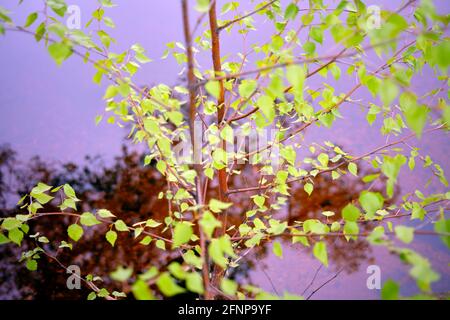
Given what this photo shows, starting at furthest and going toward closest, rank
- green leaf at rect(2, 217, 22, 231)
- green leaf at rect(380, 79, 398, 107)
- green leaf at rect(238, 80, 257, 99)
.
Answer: green leaf at rect(2, 217, 22, 231) → green leaf at rect(238, 80, 257, 99) → green leaf at rect(380, 79, 398, 107)

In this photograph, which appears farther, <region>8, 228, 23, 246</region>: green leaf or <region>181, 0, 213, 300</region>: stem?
<region>8, 228, 23, 246</region>: green leaf

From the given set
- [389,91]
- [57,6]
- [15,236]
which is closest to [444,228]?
[389,91]

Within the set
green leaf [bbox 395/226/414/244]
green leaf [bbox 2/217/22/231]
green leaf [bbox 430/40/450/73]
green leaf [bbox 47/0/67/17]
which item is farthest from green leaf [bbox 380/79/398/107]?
green leaf [bbox 2/217/22/231]

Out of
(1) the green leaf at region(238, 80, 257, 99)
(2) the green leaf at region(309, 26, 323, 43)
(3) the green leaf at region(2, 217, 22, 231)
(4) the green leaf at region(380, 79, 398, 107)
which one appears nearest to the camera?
(4) the green leaf at region(380, 79, 398, 107)

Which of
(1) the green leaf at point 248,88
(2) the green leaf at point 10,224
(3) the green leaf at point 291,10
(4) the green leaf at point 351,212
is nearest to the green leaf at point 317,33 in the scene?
(3) the green leaf at point 291,10

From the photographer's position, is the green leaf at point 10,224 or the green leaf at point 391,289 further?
the green leaf at point 10,224

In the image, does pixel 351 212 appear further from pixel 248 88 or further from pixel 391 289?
pixel 248 88

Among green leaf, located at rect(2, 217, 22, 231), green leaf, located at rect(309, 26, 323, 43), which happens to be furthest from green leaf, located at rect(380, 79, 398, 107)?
green leaf, located at rect(2, 217, 22, 231)

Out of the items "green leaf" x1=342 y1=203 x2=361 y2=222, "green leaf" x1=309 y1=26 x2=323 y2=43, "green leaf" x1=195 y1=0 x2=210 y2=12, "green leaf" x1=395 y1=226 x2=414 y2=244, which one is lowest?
"green leaf" x1=395 y1=226 x2=414 y2=244

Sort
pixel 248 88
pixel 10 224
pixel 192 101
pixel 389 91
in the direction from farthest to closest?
1. pixel 10 224
2. pixel 192 101
3. pixel 248 88
4. pixel 389 91

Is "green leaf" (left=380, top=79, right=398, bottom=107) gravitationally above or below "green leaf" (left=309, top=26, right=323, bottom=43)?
below

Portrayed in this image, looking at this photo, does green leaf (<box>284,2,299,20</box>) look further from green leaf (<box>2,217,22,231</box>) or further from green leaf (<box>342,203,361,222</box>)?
green leaf (<box>2,217,22,231</box>)

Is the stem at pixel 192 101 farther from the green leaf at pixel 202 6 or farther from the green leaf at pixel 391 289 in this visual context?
the green leaf at pixel 391 289
